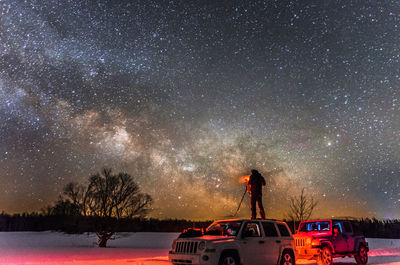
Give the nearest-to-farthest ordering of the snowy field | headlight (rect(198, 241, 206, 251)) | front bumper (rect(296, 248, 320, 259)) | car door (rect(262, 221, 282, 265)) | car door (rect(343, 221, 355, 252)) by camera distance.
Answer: headlight (rect(198, 241, 206, 251))
car door (rect(262, 221, 282, 265))
front bumper (rect(296, 248, 320, 259))
car door (rect(343, 221, 355, 252))
the snowy field

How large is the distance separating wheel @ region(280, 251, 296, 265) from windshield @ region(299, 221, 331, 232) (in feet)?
12.5

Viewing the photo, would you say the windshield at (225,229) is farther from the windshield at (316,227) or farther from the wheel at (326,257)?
the windshield at (316,227)

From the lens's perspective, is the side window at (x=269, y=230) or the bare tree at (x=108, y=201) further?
the bare tree at (x=108, y=201)

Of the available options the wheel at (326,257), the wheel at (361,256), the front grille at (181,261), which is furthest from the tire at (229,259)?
the wheel at (361,256)

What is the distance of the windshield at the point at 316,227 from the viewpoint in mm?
15074

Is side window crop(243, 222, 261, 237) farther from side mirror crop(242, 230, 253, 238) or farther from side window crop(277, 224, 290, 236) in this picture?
side window crop(277, 224, 290, 236)

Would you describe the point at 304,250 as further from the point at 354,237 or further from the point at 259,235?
the point at 259,235

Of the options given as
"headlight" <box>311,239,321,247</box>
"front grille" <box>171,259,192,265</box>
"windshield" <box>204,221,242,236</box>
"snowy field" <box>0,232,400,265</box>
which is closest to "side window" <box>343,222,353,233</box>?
"headlight" <box>311,239,321,247</box>

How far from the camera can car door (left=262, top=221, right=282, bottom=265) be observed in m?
11.0

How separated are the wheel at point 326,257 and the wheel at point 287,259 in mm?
2847

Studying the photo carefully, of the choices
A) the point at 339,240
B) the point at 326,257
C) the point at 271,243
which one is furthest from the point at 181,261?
the point at 339,240

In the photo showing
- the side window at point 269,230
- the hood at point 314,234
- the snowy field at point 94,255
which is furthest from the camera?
the snowy field at point 94,255

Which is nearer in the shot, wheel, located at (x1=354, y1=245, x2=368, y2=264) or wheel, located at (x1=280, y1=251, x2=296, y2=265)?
wheel, located at (x1=280, y1=251, x2=296, y2=265)

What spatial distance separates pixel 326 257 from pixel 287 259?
129 inches
